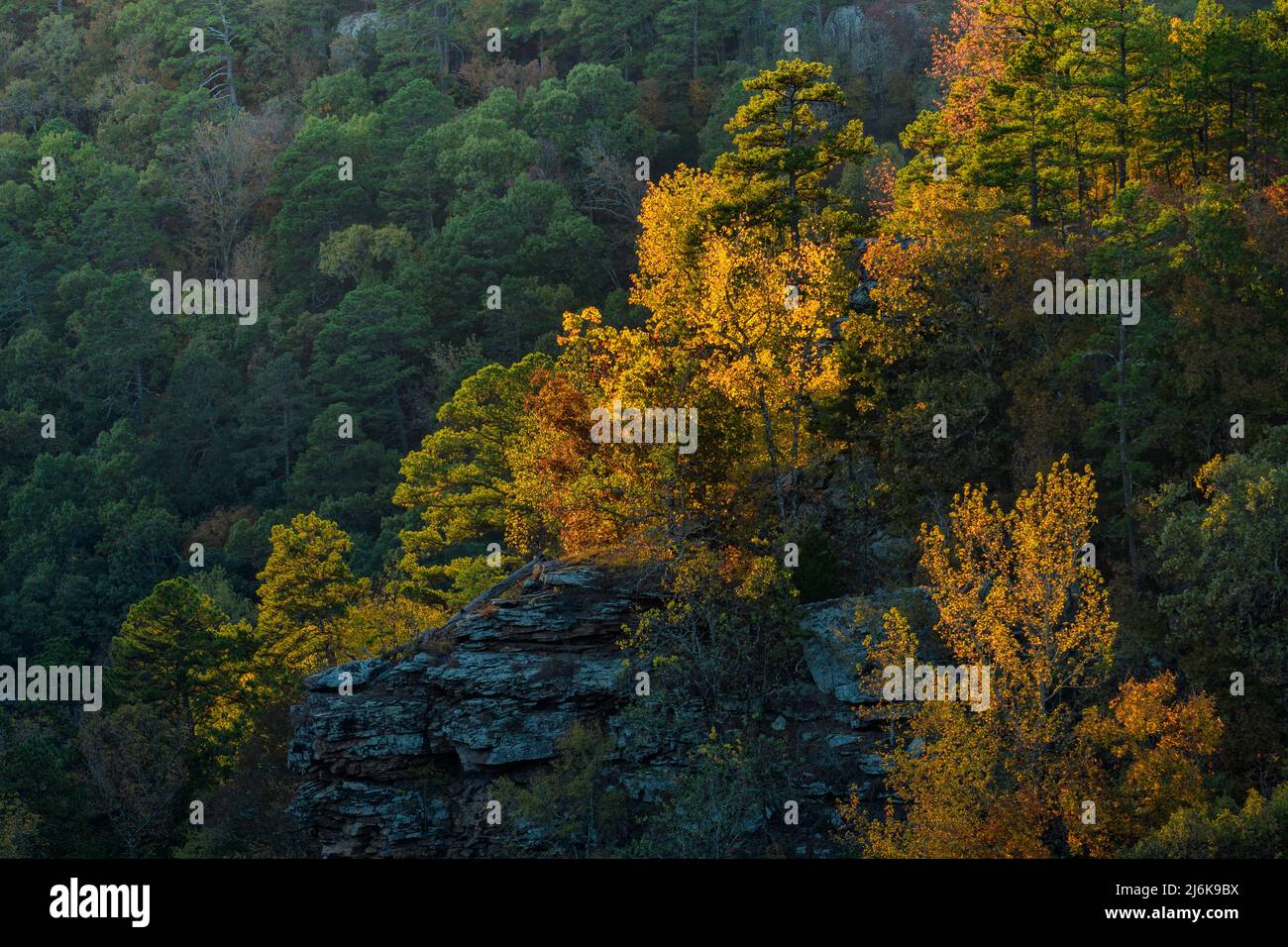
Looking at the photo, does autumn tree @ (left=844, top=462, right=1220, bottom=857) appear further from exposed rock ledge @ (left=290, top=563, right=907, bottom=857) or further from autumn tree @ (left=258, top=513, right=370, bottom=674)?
autumn tree @ (left=258, top=513, right=370, bottom=674)

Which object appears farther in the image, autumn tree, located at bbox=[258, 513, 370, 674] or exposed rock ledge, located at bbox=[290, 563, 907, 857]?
autumn tree, located at bbox=[258, 513, 370, 674]

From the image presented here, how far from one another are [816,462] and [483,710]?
40.7 feet

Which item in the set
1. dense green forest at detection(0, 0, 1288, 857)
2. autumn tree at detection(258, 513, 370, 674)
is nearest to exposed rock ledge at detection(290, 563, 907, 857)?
dense green forest at detection(0, 0, 1288, 857)

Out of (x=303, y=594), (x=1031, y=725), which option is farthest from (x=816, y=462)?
(x=303, y=594)

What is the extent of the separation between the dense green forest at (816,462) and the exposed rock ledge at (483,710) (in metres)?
1.27

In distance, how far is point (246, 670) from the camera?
70.1 metres

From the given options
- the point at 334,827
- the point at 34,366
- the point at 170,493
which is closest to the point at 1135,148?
the point at 334,827

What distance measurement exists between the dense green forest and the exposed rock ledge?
1.27 metres

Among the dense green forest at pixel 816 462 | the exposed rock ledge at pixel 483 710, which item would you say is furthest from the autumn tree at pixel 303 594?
the exposed rock ledge at pixel 483 710

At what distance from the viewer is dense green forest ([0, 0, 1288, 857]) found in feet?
146

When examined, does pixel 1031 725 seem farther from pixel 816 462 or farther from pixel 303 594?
pixel 303 594

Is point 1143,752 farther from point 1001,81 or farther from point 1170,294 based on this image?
point 1001,81

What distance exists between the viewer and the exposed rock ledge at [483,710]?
162 ft

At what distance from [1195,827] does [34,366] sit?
3653 inches
